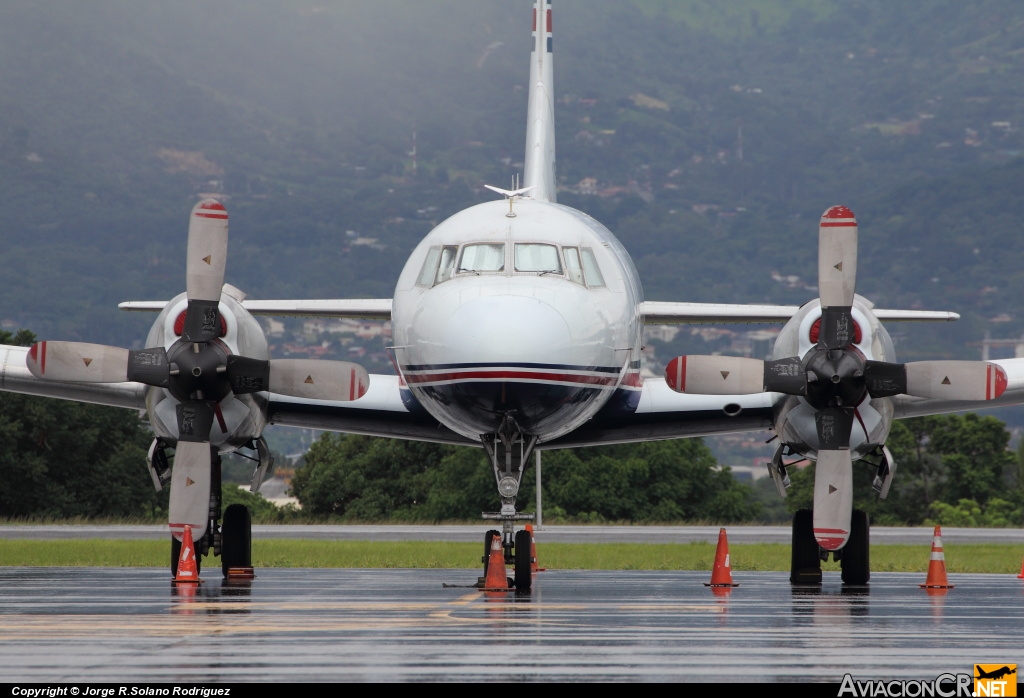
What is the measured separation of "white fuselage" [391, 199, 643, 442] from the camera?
13258 millimetres

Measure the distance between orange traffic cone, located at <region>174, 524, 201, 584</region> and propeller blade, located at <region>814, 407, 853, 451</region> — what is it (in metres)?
6.79

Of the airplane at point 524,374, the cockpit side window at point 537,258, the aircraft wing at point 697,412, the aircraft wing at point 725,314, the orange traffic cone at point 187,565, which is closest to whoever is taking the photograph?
the airplane at point 524,374

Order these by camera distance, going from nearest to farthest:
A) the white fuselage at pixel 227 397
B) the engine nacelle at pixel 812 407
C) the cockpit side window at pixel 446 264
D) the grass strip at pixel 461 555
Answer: the cockpit side window at pixel 446 264 < the engine nacelle at pixel 812 407 < the white fuselage at pixel 227 397 < the grass strip at pixel 461 555

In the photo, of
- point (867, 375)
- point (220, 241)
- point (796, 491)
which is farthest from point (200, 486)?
point (796, 491)

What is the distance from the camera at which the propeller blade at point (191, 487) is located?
15.7m

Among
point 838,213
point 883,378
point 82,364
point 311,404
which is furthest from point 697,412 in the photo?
point 82,364

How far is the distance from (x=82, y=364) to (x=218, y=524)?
2890mm

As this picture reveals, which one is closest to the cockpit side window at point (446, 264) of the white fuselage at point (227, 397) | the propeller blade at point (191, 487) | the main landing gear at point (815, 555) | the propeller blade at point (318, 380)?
the propeller blade at point (318, 380)

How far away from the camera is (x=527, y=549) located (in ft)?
47.1

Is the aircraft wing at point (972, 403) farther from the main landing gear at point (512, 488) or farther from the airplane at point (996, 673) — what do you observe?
the airplane at point (996, 673)

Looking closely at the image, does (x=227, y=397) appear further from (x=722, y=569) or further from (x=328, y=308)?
(x=722, y=569)

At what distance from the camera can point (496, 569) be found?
14.4 meters

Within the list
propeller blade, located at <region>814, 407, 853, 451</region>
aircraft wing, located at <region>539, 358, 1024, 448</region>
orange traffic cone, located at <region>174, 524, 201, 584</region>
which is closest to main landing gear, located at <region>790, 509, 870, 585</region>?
aircraft wing, located at <region>539, 358, 1024, 448</region>

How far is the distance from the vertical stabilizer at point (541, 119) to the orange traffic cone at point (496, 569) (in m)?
6.92
